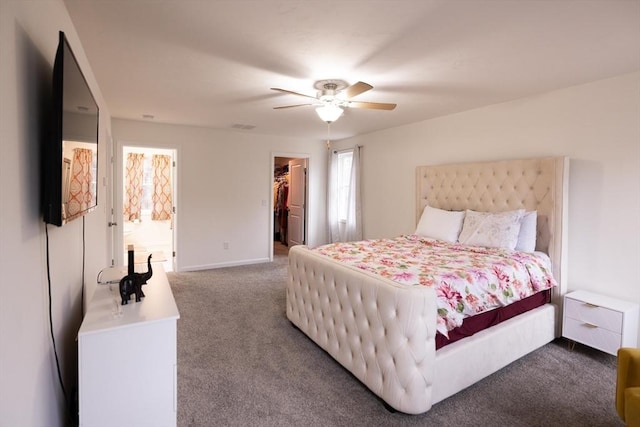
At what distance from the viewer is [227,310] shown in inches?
144

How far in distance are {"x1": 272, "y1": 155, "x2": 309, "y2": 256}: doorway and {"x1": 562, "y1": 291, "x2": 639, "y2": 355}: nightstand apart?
4.58m

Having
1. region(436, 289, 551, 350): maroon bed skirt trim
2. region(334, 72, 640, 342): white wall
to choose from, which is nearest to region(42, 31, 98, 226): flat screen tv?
region(436, 289, 551, 350): maroon bed skirt trim

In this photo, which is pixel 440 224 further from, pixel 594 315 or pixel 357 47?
pixel 357 47

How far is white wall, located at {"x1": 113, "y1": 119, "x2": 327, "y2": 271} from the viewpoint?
508cm

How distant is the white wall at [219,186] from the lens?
508cm

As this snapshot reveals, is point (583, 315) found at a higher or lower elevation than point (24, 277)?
lower

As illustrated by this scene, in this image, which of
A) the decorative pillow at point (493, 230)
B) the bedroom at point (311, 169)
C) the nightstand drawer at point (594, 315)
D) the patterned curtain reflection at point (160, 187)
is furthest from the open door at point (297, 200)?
the nightstand drawer at point (594, 315)

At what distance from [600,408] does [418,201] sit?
2.83 m

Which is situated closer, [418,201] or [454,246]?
[454,246]

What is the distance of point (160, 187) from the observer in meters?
7.39

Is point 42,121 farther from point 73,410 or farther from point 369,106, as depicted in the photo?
point 369,106

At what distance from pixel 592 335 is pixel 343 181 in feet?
14.2

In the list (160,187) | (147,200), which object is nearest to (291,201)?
(160,187)

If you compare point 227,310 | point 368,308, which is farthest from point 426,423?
point 227,310
